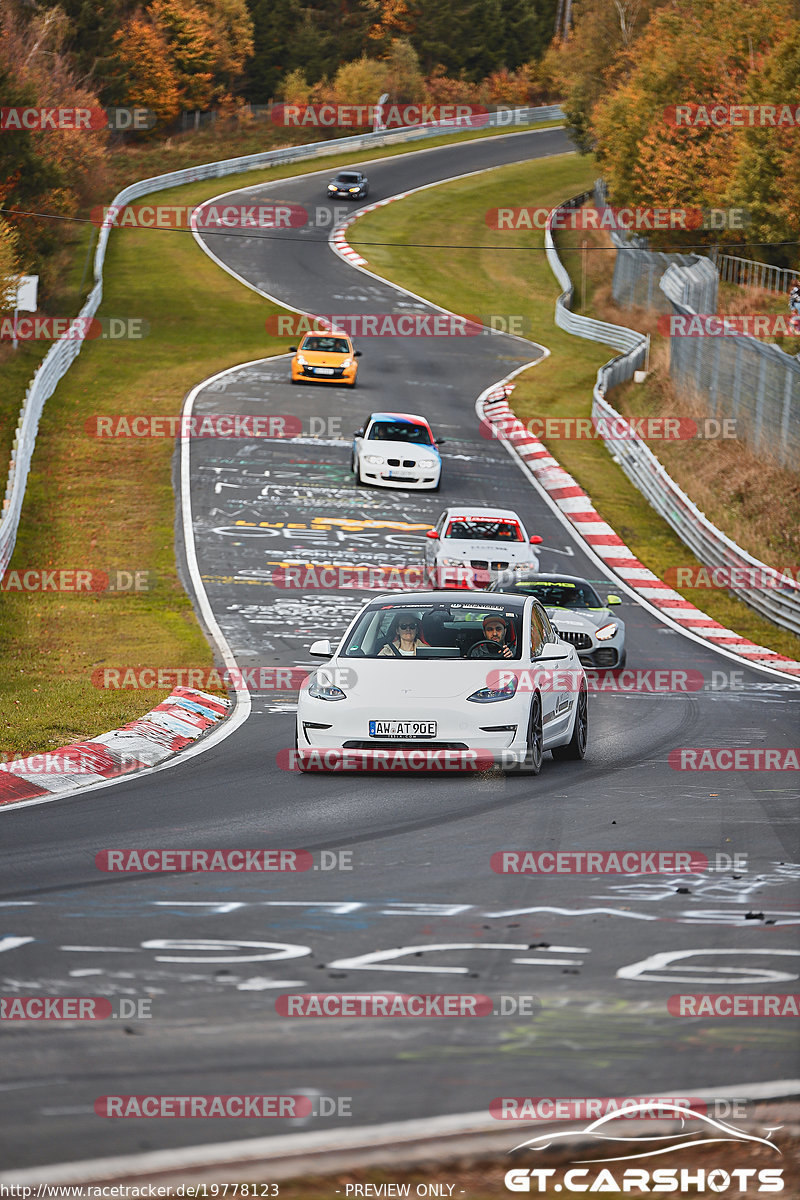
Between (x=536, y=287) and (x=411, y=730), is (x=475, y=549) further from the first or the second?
(x=536, y=287)

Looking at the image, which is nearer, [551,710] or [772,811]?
[772,811]

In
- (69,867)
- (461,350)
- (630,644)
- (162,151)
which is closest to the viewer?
(69,867)

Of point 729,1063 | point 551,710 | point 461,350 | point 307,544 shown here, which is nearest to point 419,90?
point 461,350

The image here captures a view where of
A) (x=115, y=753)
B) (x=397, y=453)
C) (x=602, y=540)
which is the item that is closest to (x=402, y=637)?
(x=115, y=753)

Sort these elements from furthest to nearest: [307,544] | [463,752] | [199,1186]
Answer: [307,544] < [463,752] < [199,1186]

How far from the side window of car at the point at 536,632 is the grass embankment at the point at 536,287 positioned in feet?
36.7

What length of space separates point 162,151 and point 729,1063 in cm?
8316

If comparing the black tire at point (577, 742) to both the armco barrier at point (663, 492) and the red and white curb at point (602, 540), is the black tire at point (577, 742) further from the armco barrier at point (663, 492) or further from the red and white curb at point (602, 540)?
the armco barrier at point (663, 492)

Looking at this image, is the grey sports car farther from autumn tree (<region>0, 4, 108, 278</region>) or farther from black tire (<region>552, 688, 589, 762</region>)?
autumn tree (<region>0, 4, 108, 278</region>)

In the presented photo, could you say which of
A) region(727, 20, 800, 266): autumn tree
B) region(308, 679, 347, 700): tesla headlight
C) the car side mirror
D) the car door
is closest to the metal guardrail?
region(727, 20, 800, 266): autumn tree

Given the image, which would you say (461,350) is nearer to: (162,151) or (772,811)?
(162,151)

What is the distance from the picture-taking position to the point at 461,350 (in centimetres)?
5250

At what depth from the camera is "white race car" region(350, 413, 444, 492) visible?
3341cm

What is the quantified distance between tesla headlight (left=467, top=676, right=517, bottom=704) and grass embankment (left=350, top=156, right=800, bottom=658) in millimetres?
12812
